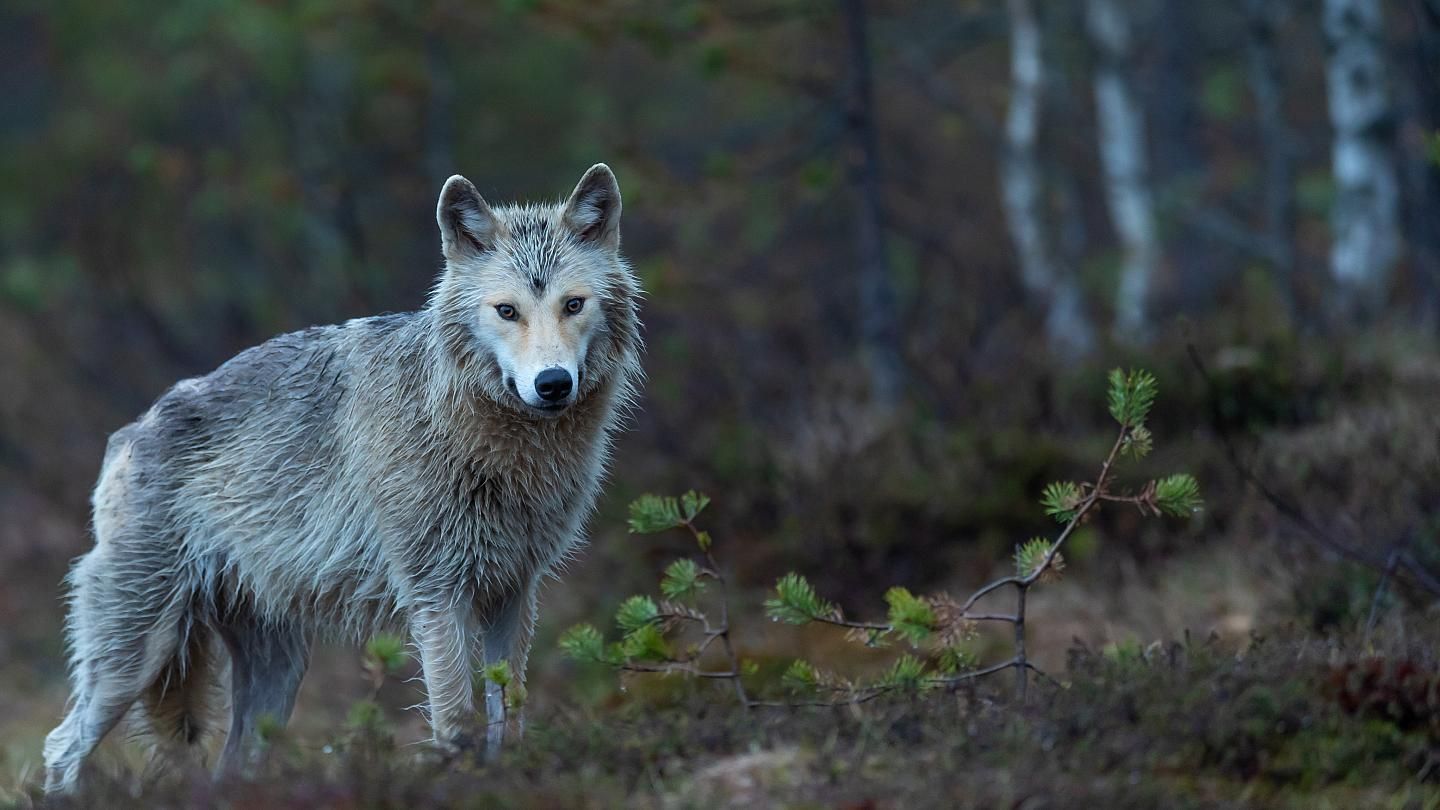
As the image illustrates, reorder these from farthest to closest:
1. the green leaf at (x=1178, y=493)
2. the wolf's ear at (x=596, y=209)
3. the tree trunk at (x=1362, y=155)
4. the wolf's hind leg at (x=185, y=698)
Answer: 1. the tree trunk at (x=1362, y=155)
2. the wolf's hind leg at (x=185, y=698)
3. the wolf's ear at (x=596, y=209)
4. the green leaf at (x=1178, y=493)

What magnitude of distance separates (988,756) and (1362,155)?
899 centimetres

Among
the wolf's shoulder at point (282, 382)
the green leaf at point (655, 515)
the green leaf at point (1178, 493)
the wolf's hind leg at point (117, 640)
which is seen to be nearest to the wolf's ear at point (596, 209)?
the wolf's shoulder at point (282, 382)

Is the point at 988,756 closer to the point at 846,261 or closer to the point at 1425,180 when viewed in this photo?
the point at 1425,180

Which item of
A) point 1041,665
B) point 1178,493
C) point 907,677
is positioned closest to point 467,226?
point 907,677

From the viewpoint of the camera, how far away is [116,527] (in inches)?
246

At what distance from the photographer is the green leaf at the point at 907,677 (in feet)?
16.4

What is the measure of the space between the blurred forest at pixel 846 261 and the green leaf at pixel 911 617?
7.25 feet

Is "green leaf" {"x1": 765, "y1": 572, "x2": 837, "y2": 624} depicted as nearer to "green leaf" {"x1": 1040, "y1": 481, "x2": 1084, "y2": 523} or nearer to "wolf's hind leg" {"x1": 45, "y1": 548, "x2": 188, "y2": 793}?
"green leaf" {"x1": 1040, "y1": 481, "x2": 1084, "y2": 523}

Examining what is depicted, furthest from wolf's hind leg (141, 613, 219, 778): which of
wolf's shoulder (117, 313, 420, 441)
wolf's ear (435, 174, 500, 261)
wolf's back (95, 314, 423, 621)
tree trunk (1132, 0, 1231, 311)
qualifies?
tree trunk (1132, 0, 1231, 311)

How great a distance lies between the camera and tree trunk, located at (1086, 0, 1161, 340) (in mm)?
14719

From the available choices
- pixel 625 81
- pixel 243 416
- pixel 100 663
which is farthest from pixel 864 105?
pixel 625 81

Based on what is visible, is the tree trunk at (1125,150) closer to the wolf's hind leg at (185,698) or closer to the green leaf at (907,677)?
the green leaf at (907,677)

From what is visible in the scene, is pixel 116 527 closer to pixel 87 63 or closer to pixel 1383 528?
pixel 1383 528

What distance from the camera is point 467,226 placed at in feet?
19.2
